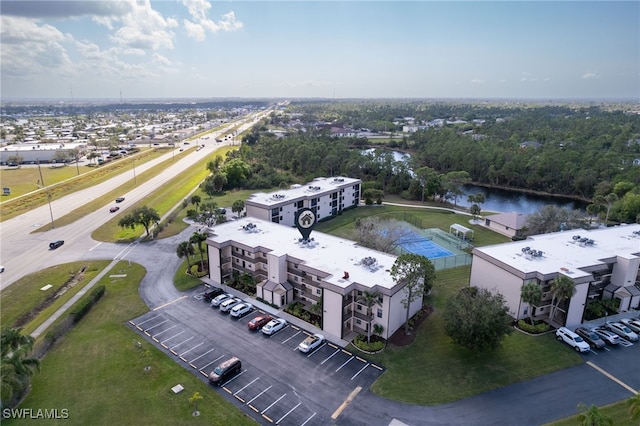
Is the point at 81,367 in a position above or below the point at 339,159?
below

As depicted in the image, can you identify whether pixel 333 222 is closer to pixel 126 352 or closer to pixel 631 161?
pixel 126 352

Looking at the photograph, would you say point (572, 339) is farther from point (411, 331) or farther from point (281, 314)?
point (281, 314)

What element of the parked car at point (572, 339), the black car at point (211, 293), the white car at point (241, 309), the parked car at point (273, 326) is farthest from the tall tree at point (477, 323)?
the black car at point (211, 293)

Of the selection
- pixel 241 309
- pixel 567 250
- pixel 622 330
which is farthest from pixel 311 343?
pixel 567 250

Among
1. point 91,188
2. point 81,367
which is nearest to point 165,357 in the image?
point 81,367

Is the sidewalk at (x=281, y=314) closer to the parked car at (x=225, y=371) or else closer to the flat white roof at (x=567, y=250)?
the parked car at (x=225, y=371)
